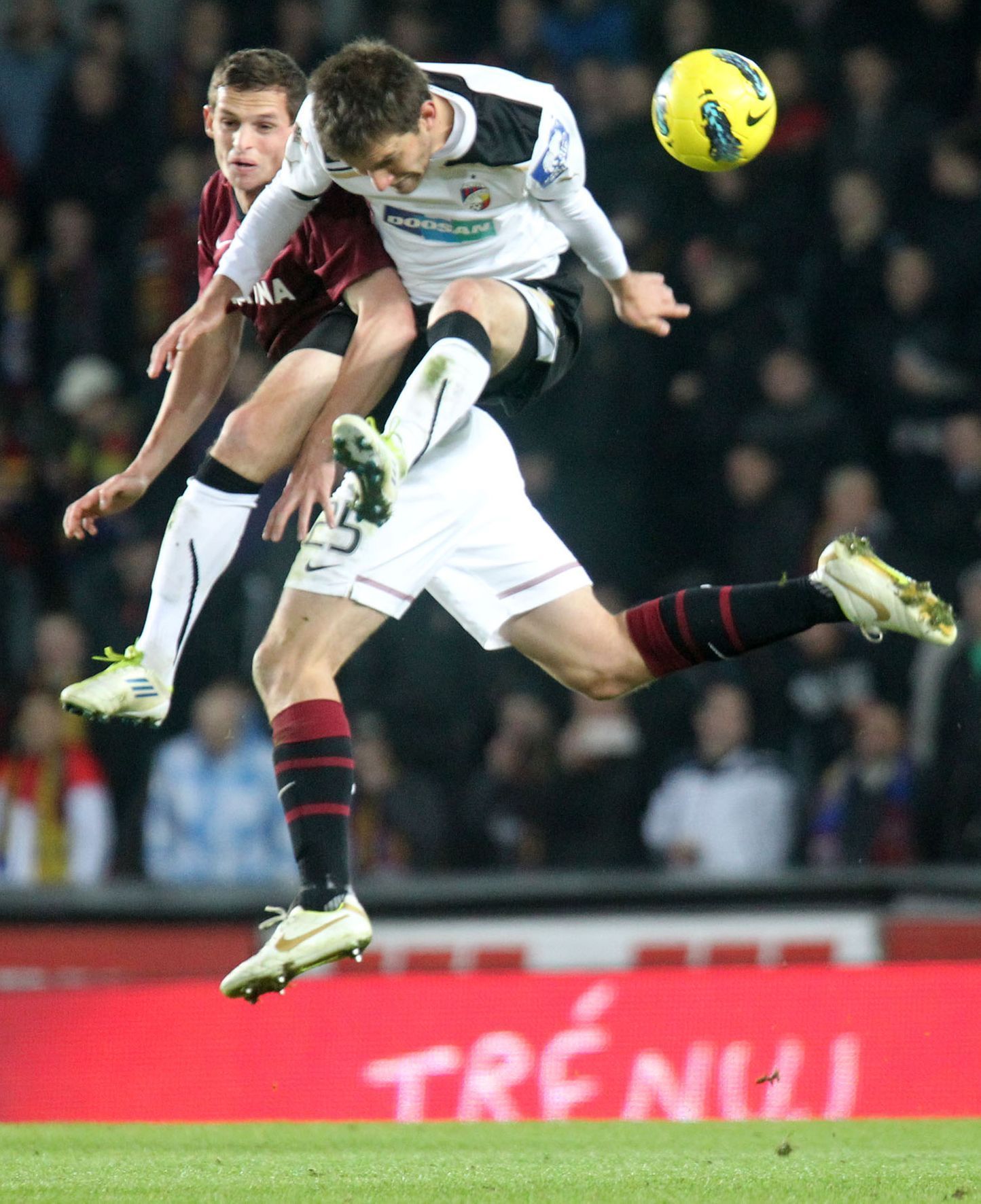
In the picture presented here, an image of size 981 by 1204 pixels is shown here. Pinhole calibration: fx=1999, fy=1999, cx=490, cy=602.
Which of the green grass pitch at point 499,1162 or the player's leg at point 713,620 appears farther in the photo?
the player's leg at point 713,620

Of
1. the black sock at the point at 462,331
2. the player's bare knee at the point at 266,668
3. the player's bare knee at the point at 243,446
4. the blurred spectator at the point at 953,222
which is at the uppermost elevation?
the blurred spectator at the point at 953,222

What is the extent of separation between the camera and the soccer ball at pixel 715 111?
17.0 feet

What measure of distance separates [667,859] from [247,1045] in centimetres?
244

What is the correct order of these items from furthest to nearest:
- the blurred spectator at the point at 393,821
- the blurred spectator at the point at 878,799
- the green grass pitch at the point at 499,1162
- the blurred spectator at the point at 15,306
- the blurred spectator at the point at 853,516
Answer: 1. the blurred spectator at the point at 15,306
2. the blurred spectator at the point at 393,821
3. the blurred spectator at the point at 853,516
4. the blurred spectator at the point at 878,799
5. the green grass pitch at the point at 499,1162

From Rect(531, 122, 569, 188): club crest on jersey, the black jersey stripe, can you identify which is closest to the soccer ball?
Rect(531, 122, 569, 188): club crest on jersey

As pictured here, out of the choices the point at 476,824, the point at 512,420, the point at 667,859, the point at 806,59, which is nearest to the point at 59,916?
the point at 476,824

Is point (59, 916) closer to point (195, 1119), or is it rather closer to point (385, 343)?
point (195, 1119)

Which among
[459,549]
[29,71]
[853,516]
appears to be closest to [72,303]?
[29,71]

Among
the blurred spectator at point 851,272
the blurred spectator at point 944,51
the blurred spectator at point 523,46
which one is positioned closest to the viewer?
the blurred spectator at point 851,272

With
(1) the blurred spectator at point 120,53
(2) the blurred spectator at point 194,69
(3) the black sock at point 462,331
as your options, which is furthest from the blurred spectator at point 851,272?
(3) the black sock at point 462,331

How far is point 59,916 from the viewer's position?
757cm

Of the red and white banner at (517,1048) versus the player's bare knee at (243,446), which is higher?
the player's bare knee at (243,446)

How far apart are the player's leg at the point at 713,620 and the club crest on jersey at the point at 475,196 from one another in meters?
1.02

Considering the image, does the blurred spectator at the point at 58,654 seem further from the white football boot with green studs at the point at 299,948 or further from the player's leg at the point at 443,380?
the white football boot with green studs at the point at 299,948
